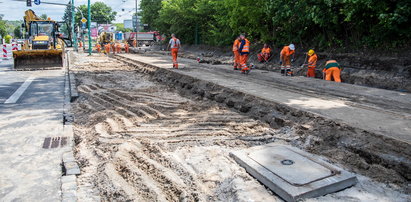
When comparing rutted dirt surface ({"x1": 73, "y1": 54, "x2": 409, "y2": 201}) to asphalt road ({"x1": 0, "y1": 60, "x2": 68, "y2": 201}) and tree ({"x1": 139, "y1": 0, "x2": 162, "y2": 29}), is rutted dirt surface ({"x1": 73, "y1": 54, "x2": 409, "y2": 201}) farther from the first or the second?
tree ({"x1": 139, "y1": 0, "x2": 162, "y2": 29})

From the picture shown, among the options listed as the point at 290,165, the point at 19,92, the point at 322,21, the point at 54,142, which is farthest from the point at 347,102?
the point at 19,92

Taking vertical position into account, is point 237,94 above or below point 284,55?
below

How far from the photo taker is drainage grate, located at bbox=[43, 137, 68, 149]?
5.22 meters

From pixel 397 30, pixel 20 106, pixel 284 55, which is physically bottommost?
pixel 20 106

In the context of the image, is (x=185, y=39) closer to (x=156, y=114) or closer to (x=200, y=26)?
(x=200, y=26)

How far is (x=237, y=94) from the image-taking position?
8.88m

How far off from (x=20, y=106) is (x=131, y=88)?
376 centimetres

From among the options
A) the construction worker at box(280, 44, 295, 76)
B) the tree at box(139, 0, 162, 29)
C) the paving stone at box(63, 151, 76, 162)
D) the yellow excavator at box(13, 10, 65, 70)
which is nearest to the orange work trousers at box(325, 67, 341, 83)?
the construction worker at box(280, 44, 295, 76)

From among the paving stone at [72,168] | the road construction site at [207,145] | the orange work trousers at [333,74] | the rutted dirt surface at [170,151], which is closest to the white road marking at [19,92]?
the road construction site at [207,145]

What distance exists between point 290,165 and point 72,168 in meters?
2.74

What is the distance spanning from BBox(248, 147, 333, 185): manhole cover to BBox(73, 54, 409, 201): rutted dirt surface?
0.27 metres

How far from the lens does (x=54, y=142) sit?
543cm

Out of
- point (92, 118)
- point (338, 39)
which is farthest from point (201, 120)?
point (338, 39)

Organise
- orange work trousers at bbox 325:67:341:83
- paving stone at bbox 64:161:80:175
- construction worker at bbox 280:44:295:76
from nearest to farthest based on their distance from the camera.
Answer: paving stone at bbox 64:161:80:175
orange work trousers at bbox 325:67:341:83
construction worker at bbox 280:44:295:76
